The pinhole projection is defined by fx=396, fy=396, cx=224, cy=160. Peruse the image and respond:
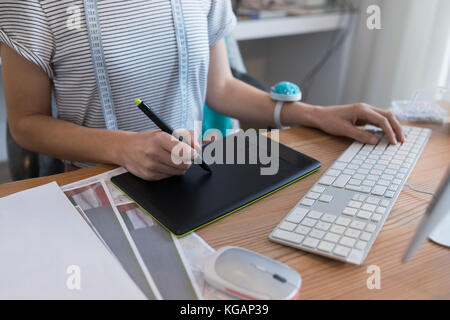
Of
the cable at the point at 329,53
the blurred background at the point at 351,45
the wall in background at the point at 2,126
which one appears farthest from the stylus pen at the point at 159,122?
the cable at the point at 329,53

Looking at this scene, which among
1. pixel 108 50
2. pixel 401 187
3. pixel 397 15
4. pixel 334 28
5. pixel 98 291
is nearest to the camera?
pixel 98 291

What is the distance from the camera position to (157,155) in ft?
1.88

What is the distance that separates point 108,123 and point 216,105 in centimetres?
28

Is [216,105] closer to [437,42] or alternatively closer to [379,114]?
[379,114]

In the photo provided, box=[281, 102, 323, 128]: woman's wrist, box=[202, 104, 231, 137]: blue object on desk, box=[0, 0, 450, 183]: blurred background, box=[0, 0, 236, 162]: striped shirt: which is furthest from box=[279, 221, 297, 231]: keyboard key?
box=[0, 0, 450, 183]: blurred background

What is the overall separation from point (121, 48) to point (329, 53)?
4.87ft

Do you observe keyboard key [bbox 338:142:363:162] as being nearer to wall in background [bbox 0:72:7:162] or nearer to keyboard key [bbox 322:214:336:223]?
keyboard key [bbox 322:214:336:223]

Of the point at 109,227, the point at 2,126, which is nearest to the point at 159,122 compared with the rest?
the point at 109,227

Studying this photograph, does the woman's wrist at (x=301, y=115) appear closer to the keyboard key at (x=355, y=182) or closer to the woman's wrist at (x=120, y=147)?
the keyboard key at (x=355, y=182)

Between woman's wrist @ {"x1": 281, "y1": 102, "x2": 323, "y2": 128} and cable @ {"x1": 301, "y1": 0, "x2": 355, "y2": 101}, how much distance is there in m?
Result: 1.21

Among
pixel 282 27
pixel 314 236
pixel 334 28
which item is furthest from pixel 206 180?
pixel 334 28

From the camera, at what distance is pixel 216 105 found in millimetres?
977

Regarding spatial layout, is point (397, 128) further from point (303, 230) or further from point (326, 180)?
point (303, 230)

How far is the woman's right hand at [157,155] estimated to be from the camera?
0.57m
